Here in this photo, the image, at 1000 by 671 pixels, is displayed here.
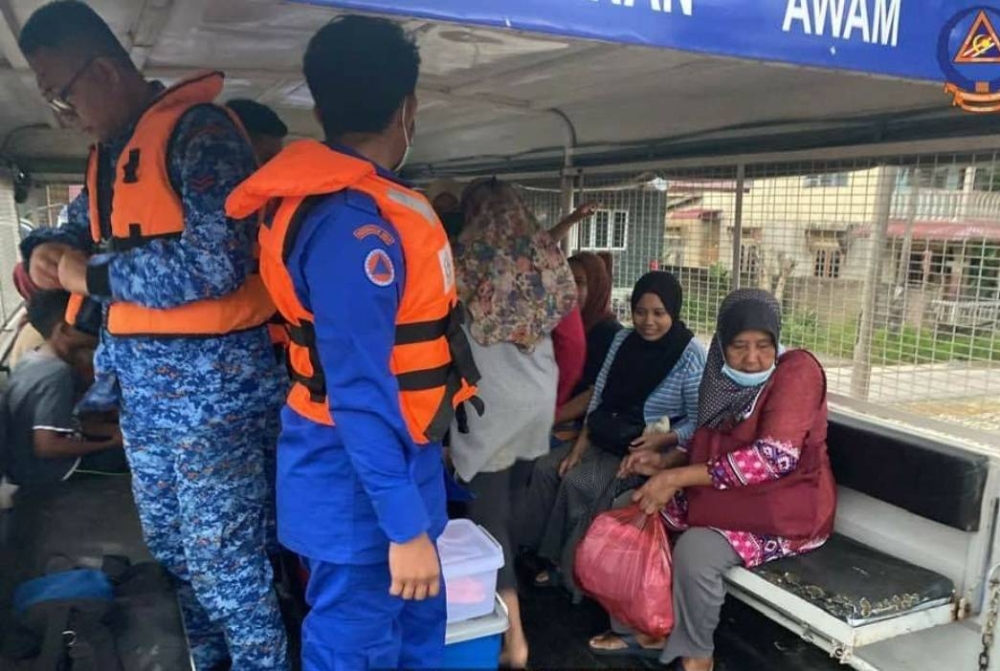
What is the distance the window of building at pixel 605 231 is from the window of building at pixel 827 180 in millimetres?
1347

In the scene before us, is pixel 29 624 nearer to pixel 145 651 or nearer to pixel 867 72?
pixel 145 651

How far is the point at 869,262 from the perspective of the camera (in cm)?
317

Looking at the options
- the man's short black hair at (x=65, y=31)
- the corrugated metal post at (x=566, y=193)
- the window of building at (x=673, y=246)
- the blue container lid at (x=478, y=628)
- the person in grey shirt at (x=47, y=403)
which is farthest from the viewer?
the corrugated metal post at (x=566, y=193)

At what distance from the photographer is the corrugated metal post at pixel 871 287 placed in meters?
3.04

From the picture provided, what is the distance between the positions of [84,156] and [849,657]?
6.24 metres

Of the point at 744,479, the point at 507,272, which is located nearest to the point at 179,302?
the point at 507,272

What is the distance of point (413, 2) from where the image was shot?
134 cm

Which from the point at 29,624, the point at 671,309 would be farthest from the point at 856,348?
the point at 29,624

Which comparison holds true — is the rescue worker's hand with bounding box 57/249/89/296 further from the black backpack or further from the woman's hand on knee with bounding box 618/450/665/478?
the woman's hand on knee with bounding box 618/450/665/478

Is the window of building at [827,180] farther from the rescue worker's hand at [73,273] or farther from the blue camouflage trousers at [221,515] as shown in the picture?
the rescue worker's hand at [73,273]

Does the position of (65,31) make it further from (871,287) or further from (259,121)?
(871,287)

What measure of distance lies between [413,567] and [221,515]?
734 millimetres

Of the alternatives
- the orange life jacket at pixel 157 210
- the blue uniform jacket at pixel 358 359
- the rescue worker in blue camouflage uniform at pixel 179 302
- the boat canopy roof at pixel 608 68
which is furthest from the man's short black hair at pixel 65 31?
the blue uniform jacket at pixel 358 359

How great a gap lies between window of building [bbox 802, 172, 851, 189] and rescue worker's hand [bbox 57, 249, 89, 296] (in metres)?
2.91
